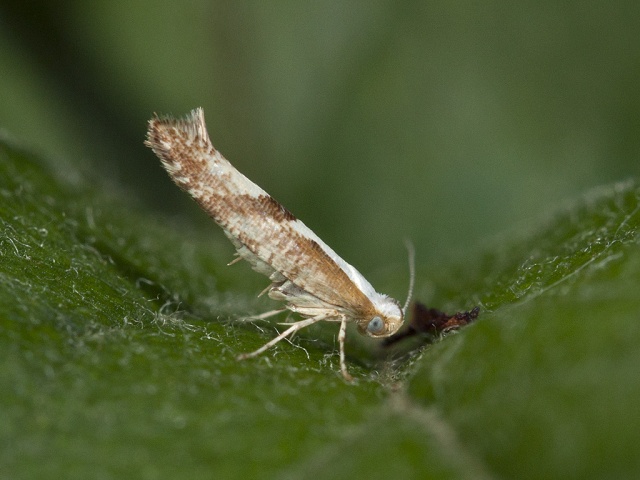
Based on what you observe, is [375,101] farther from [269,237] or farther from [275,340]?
[275,340]

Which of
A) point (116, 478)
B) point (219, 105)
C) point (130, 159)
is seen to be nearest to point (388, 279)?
point (219, 105)

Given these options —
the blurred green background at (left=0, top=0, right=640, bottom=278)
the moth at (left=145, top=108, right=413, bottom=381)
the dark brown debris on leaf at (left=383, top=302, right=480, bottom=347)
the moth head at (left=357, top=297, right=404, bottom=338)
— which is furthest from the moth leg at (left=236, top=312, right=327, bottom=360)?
the blurred green background at (left=0, top=0, right=640, bottom=278)

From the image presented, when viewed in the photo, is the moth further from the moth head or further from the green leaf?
the green leaf

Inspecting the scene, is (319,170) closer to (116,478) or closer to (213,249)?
(213,249)

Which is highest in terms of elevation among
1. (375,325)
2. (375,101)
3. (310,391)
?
(375,101)

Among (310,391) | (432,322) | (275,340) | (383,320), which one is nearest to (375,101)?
(383,320)

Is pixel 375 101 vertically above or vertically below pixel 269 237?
above

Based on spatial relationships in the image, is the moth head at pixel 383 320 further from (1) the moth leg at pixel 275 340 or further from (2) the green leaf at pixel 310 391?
(2) the green leaf at pixel 310 391
